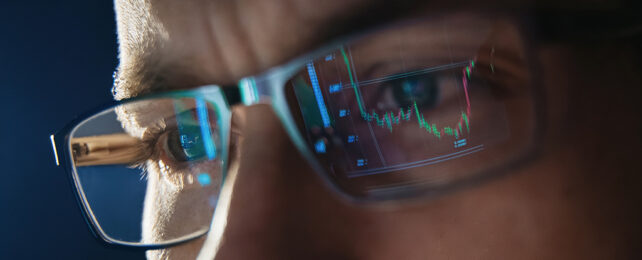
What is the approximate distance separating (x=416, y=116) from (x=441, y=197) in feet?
0.34

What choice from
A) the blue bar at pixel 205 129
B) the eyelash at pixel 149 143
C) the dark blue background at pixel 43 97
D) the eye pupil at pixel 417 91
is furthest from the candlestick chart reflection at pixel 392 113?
the dark blue background at pixel 43 97

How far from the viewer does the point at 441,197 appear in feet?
1.67

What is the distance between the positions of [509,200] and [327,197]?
22 cm

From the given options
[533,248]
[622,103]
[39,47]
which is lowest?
[533,248]

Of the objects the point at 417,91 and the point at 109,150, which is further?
the point at 109,150

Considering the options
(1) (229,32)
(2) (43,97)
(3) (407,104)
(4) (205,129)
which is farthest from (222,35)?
(2) (43,97)

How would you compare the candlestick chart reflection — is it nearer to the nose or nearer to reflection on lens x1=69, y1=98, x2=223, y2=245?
the nose

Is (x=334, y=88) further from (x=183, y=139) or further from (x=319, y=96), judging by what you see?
(x=183, y=139)

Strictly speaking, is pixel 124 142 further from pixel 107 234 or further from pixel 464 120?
pixel 464 120

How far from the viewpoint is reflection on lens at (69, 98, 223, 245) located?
2.41ft

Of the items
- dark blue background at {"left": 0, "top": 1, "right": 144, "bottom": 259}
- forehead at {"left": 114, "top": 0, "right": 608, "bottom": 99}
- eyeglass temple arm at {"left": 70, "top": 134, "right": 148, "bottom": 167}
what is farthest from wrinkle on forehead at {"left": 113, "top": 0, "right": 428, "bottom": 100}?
dark blue background at {"left": 0, "top": 1, "right": 144, "bottom": 259}

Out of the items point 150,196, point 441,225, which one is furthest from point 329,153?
point 150,196

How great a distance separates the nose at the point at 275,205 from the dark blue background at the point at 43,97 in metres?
1.53

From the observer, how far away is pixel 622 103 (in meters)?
0.49
